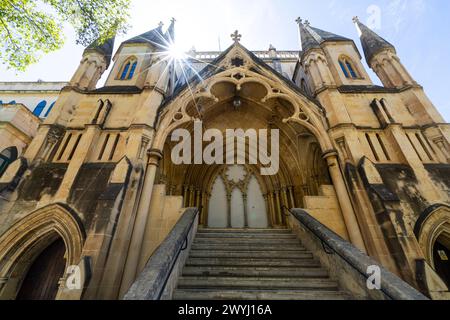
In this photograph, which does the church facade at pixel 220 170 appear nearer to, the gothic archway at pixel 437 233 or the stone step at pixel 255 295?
the gothic archway at pixel 437 233

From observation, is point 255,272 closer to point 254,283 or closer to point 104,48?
point 254,283

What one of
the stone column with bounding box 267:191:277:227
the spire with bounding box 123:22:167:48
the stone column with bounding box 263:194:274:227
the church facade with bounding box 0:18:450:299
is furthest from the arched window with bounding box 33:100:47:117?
the stone column with bounding box 267:191:277:227

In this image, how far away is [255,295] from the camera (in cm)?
344

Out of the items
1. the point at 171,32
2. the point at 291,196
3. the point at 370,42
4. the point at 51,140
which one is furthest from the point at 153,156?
the point at 370,42

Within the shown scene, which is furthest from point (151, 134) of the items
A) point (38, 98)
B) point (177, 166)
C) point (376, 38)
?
point (38, 98)

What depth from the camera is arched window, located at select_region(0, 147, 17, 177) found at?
1005 cm

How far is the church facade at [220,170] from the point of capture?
17.5ft

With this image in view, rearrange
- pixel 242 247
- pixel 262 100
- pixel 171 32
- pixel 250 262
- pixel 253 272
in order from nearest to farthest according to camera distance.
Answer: pixel 253 272, pixel 250 262, pixel 242 247, pixel 262 100, pixel 171 32

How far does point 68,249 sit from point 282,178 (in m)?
9.24

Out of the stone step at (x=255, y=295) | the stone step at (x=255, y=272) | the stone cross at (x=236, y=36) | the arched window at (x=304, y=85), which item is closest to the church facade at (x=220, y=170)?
the arched window at (x=304, y=85)

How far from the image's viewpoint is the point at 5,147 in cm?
998

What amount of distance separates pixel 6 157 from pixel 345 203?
52.1 feet

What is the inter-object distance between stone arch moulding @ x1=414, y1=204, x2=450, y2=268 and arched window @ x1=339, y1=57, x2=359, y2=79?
7.07 meters

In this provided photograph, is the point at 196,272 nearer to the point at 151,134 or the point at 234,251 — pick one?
the point at 234,251
